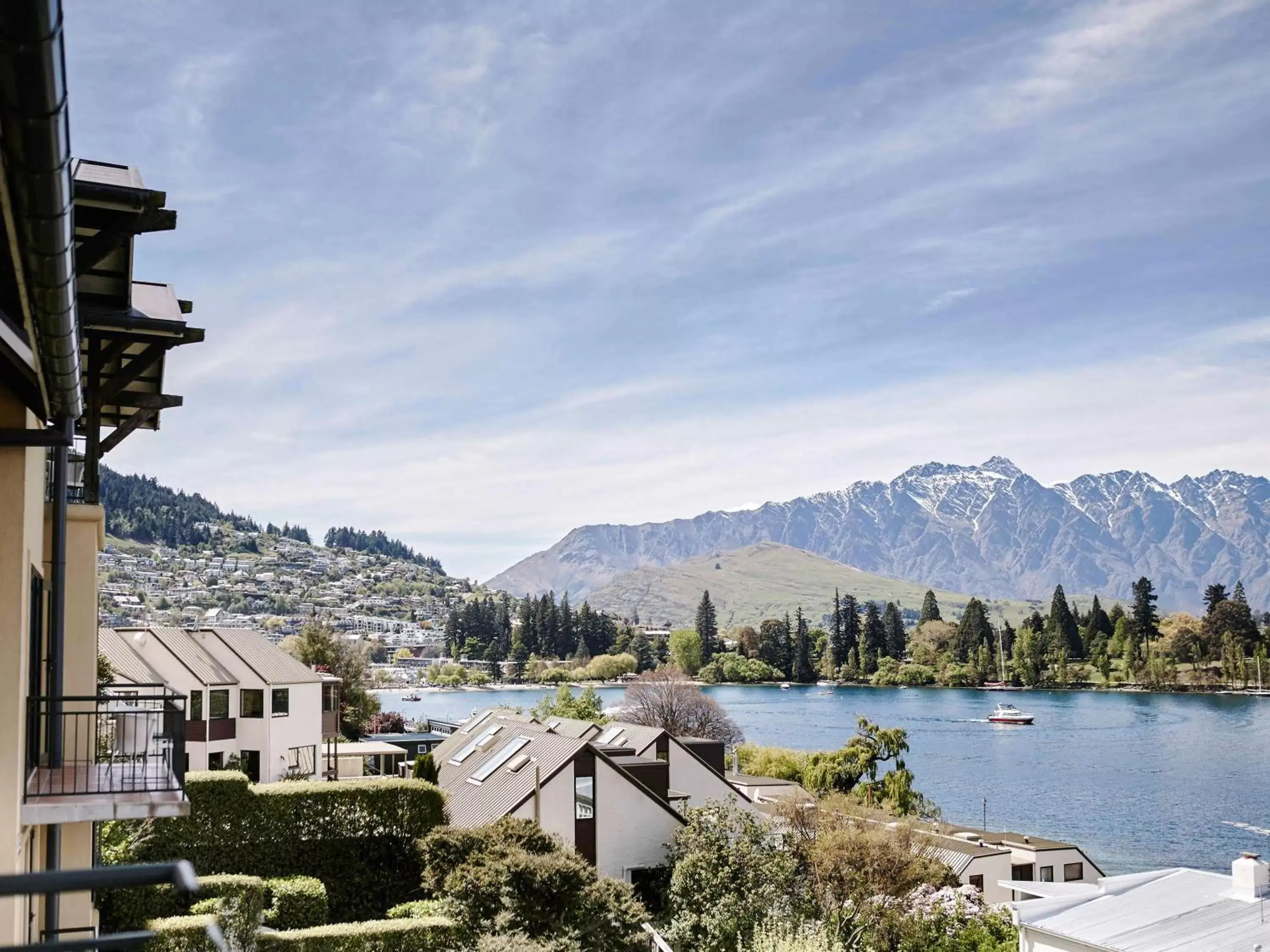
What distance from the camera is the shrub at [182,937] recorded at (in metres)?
15.5

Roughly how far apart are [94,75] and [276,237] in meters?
8.51

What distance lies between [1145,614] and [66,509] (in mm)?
145216

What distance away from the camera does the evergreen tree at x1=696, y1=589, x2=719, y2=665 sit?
168m

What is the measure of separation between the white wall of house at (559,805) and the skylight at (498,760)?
3.27m

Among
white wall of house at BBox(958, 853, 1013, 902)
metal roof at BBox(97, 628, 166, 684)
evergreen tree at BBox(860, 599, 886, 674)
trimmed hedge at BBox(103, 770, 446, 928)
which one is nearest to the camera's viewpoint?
trimmed hedge at BBox(103, 770, 446, 928)

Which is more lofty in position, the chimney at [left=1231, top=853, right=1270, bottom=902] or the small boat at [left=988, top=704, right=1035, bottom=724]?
the chimney at [left=1231, top=853, right=1270, bottom=902]

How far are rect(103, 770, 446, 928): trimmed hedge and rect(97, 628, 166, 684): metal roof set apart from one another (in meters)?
10.7

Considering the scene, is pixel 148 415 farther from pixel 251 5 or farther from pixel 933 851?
pixel 933 851

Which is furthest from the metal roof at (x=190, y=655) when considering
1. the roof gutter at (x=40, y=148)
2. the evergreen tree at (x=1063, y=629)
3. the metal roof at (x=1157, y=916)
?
the evergreen tree at (x=1063, y=629)

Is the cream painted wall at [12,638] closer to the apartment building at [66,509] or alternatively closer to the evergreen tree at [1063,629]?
the apartment building at [66,509]

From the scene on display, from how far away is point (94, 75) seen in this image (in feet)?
39.4

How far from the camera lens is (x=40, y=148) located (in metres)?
2.39

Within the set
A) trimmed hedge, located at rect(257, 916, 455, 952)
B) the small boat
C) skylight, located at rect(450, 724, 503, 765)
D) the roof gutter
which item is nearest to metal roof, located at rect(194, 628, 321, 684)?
skylight, located at rect(450, 724, 503, 765)

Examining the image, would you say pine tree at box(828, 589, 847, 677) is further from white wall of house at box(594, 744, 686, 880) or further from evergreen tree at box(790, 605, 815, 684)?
white wall of house at box(594, 744, 686, 880)
